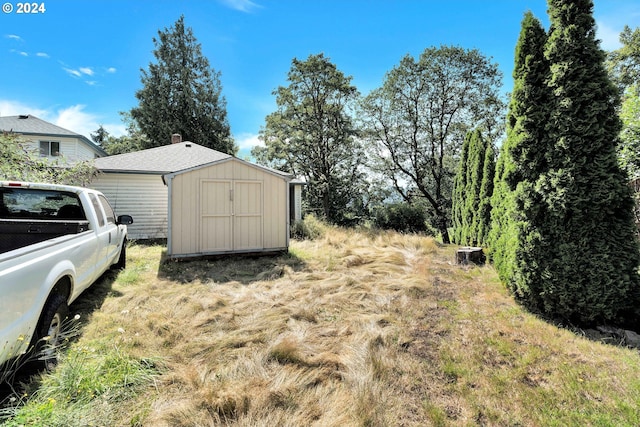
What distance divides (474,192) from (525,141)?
18.4ft

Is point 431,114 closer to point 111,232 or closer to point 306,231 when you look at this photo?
point 306,231

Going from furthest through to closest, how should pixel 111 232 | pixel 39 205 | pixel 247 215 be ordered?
pixel 247 215
pixel 111 232
pixel 39 205

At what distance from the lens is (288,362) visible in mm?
2656

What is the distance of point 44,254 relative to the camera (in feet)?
7.61

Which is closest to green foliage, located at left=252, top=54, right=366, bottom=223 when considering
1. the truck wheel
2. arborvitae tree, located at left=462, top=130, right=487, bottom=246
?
arborvitae tree, located at left=462, top=130, right=487, bottom=246

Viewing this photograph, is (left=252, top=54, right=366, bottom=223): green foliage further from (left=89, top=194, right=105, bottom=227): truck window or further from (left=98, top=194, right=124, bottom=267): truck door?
(left=89, top=194, right=105, bottom=227): truck window

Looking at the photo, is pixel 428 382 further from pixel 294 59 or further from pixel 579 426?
pixel 294 59

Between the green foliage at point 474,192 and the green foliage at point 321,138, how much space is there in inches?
314

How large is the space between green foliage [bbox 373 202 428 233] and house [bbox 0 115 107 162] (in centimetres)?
1765

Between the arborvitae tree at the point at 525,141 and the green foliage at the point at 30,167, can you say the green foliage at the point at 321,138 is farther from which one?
the arborvitae tree at the point at 525,141

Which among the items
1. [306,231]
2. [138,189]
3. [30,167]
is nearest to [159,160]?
[138,189]

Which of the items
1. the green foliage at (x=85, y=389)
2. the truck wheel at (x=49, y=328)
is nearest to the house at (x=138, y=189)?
the truck wheel at (x=49, y=328)

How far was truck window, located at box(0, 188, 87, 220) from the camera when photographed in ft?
11.9

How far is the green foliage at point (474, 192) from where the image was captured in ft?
27.6
